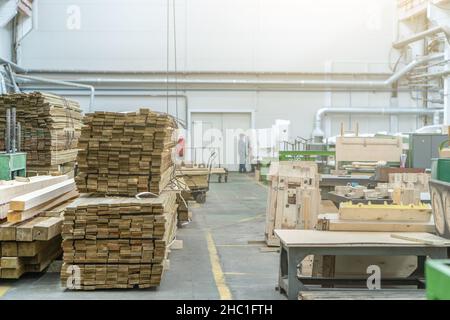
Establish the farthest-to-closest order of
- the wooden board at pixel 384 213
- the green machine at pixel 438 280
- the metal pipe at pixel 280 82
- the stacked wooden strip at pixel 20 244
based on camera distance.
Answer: the metal pipe at pixel 280 82
the stacked wooden strip at pixel 20 244
the wooden board at pixel 384 213
the green machine at pixel 438 280

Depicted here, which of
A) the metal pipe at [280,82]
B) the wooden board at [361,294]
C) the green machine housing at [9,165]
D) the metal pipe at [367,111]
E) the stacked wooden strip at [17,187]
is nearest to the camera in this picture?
the wooden board at [361,294]

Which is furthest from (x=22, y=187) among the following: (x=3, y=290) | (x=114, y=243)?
(x=114, y=243)

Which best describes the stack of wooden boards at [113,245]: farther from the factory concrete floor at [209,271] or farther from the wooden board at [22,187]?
the wooden board at [22,187]

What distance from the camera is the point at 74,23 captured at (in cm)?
2256

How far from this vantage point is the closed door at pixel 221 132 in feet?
77.5

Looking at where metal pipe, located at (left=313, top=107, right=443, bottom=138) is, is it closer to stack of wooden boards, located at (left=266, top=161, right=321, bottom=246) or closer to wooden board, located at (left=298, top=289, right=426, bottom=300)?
stack of wooden boards, located at (left=266, top=161, right=321, bottom=246)

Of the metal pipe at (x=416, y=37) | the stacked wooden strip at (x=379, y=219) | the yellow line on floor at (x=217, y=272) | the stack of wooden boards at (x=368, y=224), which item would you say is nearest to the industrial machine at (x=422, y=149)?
the yellow line on floor at (x=217, y=272)

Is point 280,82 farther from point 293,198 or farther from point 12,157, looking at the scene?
point 12,157

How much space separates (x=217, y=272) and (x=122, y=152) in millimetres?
1869

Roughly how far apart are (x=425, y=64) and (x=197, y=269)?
17676mm

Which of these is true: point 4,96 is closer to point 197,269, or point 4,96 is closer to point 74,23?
point 197,269

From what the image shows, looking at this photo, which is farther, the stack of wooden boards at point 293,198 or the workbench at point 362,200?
the stack of wooden boards at point 293,198

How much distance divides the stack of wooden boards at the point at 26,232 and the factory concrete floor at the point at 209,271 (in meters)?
0.19

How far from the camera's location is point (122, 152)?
276 inches
